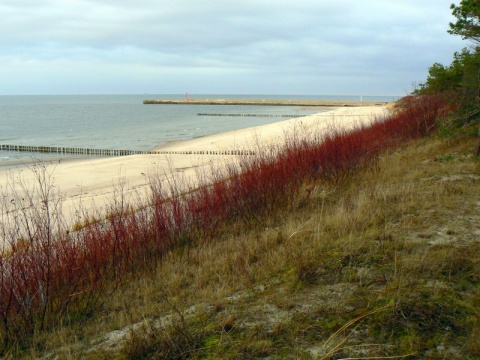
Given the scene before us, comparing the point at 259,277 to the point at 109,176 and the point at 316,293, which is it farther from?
the point at 109,176

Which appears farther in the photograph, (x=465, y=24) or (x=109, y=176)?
(x=109, y=176)

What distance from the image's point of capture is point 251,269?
5008 millimetres

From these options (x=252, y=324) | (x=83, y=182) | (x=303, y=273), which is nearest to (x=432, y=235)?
(x=303, y=273)

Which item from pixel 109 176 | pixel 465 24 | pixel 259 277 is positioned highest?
pixel 465 24

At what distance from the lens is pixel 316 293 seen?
4223 millimetres

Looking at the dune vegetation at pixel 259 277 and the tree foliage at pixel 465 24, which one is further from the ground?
the tree foliage at pixel 465 24

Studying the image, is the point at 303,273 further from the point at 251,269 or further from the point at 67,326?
the point at 67,326

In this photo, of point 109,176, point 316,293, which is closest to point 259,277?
point 316,293

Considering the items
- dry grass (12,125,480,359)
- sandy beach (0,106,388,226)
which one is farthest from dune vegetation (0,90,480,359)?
sandy beach (0,106,388,226)

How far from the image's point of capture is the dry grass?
342cm

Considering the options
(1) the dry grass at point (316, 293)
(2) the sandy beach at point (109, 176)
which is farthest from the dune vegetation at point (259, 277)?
→ (2) the sandy beach at point (109, 176)

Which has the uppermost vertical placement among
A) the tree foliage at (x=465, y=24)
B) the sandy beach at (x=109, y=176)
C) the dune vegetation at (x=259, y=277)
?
the tree foliage at (x=465, y=24)

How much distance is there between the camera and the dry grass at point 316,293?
11.2ft

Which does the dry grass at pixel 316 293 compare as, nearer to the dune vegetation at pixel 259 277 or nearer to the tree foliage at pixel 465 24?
the dune vegetation at pixel 259 277
